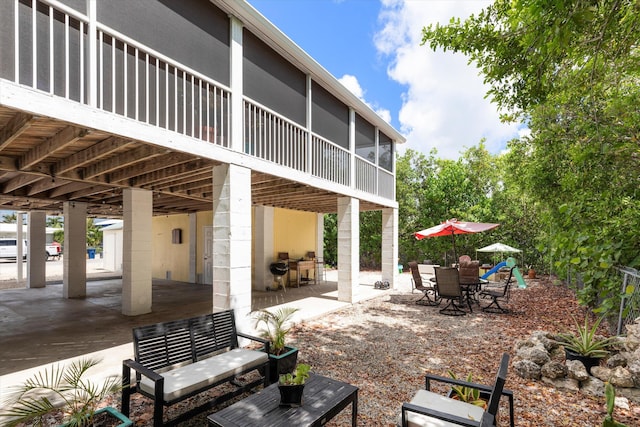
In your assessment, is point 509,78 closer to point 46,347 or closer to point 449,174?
point 46,347

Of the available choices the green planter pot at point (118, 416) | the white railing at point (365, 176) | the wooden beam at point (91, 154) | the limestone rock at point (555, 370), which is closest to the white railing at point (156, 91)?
the wooden beam at point (91, 154)

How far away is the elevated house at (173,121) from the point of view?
327 centimetres

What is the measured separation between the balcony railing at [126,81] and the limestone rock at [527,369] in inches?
197

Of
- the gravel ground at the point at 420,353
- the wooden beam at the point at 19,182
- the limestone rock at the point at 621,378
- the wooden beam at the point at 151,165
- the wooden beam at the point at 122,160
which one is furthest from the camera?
the wooden beam at the point at 19,182

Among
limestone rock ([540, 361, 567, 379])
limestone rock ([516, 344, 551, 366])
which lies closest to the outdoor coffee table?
limestone rock ([540, 361, 567, 379])

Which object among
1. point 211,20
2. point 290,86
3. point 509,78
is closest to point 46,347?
point 211,20

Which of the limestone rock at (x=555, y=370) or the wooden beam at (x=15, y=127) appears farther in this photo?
the limestone rock at (x=555, y=370)

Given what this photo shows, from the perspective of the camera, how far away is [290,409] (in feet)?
8.18

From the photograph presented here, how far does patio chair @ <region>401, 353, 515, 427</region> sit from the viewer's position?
6.90 ft

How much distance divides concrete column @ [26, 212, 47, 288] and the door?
5.76 metres

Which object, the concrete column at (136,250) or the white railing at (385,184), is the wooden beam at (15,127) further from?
the white railing at (385,184)

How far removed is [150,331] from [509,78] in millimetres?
5907

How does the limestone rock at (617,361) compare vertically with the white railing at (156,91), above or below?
below

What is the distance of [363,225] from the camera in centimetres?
1927
